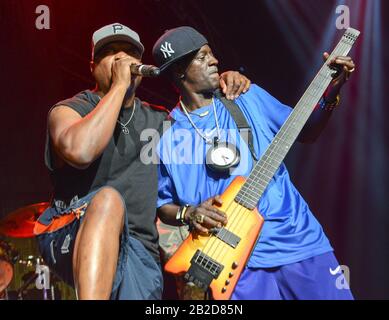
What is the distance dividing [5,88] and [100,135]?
93.2 inches

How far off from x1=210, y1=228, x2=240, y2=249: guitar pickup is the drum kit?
2.17 metres

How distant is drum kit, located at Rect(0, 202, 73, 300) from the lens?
4.55 m

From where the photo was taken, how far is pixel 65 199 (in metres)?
2.89

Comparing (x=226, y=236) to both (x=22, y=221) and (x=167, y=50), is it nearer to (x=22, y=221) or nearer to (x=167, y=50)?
(x=167, y=50)

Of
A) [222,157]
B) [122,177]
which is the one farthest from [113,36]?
[222,157]

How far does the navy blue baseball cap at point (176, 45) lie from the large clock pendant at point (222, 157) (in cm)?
61

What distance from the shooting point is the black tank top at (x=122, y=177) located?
9.60 feet

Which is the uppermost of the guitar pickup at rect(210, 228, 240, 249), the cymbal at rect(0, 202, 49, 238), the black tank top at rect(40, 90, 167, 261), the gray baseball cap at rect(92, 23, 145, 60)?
the gray baseball cap at rect(92, 23, 145, 60)

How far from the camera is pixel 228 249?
271 cm

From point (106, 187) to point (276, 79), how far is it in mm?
2808

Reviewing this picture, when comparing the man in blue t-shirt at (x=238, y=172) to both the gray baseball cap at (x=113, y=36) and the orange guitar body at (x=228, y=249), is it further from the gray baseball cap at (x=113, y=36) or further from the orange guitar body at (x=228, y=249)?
the gray baseball cap at (x=113, y=36)

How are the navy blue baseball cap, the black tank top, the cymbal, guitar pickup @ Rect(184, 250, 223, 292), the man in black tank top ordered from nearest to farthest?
the man in black tank top
guitar pickup @ Rect(184, 250, 223, 292)
the black tank top
the navy blue baseball cap
the cymbal

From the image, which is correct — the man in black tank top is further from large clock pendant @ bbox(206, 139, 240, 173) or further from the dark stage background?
the dark stage background

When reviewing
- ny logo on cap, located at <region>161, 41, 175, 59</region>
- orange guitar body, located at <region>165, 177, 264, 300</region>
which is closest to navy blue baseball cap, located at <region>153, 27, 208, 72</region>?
ny logo on cap, located at <region>161, 41, 175, 59</region>
